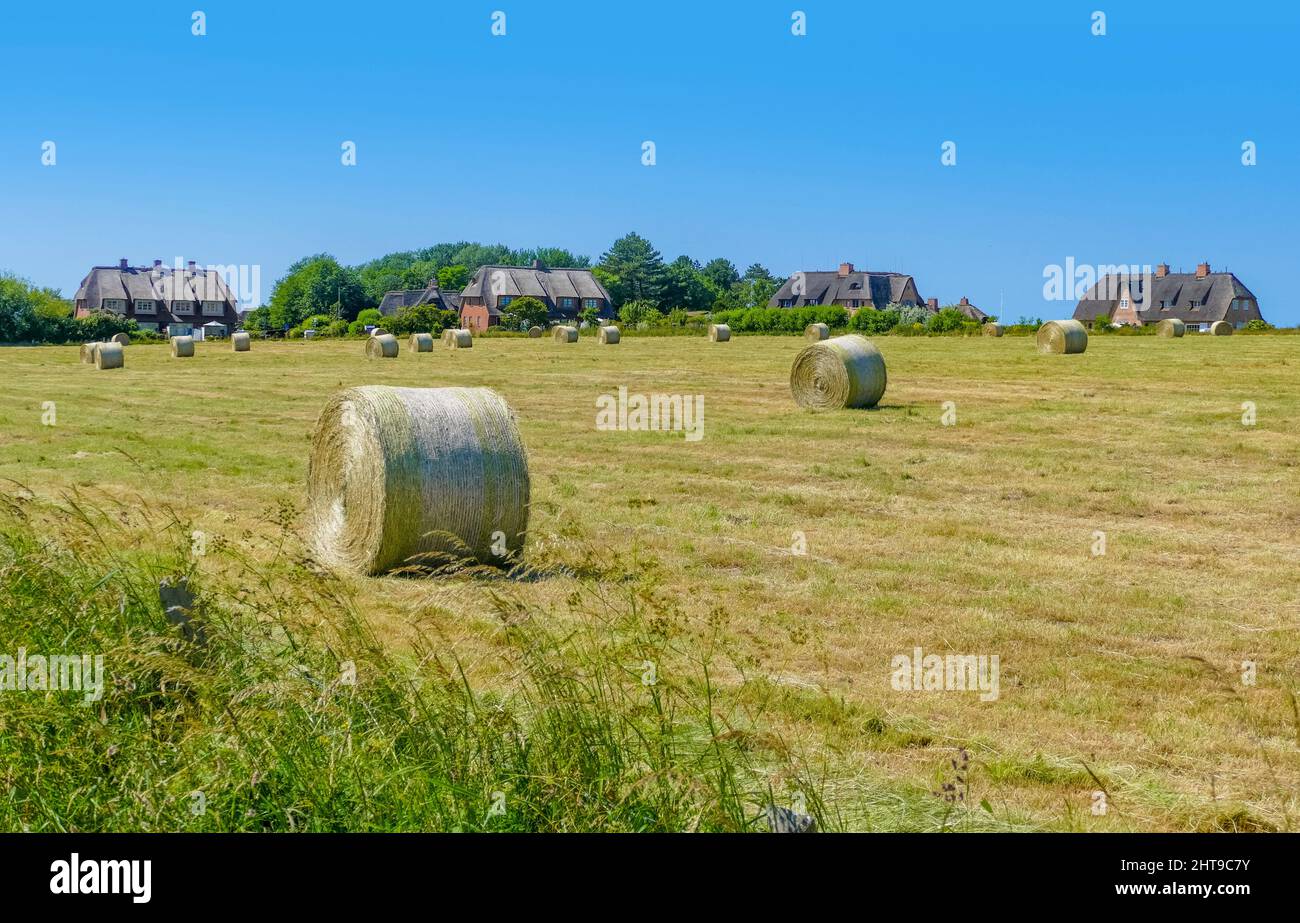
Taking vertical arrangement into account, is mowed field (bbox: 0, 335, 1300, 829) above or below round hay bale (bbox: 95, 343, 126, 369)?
below

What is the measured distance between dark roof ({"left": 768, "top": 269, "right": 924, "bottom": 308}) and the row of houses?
1683 centimetres

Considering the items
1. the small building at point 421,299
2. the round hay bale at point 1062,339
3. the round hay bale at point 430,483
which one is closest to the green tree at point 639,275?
the small building at point 421,299

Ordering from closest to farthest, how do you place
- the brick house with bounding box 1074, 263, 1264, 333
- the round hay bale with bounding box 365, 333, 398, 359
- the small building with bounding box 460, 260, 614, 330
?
the round hay bale with bounding box 365, 333, 398, 359 → the brick house with bounding box 1074, 263, 1264, 333 → the small building with bounding box 460, 260, 614, 330

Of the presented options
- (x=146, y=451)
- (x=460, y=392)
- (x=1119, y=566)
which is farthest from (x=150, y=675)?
(x=146, y=451)

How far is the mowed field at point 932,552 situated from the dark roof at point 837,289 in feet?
378

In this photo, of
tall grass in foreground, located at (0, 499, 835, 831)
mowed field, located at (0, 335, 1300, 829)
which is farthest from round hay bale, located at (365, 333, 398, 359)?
tall grass in foreground, located at (0, 499, 835, 831)

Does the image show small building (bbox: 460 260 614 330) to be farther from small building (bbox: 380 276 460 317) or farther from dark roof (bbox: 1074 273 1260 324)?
dark roof (bbox: 1074 273 1260 324)

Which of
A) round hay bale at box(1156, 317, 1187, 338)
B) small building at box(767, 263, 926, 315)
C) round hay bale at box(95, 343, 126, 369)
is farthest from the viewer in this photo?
small building at box(767, 263, 926, 315)

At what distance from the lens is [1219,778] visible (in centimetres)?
664

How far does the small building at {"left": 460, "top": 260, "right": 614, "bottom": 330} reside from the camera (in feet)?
427

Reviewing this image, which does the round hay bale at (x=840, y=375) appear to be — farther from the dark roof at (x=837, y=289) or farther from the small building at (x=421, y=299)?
the dark roof at (x=837, y=289)

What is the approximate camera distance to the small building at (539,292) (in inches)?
5123

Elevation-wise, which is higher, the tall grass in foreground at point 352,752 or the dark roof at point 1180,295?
the dark roof at point 1180,295
